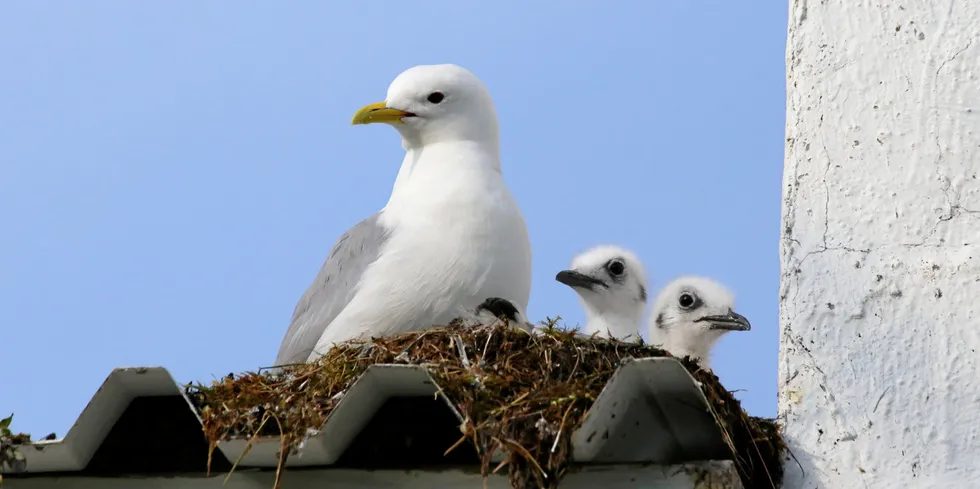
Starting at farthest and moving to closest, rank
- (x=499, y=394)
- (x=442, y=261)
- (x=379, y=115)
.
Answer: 1. (x=379, y=115)
2. (x=442, y=261)
3. (x=499, y=394)

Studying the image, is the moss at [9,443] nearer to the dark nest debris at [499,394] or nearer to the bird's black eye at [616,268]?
the dark nest debris at [499,394]

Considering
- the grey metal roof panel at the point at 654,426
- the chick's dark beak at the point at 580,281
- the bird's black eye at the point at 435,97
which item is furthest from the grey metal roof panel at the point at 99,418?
the chick's dark beak at the point at 580,281

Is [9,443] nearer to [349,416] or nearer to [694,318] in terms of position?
[349,416]

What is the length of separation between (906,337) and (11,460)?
2.55 metres

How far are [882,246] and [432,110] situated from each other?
7.48 feet

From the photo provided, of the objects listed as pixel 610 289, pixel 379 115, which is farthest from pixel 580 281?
pixel 379 115

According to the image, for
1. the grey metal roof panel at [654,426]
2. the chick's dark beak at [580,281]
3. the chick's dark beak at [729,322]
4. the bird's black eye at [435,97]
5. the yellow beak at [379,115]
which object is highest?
the bird's black eye at [435,97]

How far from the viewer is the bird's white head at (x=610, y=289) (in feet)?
20.4

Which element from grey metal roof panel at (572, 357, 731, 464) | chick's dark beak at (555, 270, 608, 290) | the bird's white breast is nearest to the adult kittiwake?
the bird's white breast

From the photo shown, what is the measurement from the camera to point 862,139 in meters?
3.96

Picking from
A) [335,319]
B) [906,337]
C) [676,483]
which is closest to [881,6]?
[906,337]

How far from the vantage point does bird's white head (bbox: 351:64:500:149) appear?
551cm

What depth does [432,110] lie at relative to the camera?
217 inches

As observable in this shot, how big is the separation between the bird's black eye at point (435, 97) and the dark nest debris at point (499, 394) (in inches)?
68.1
